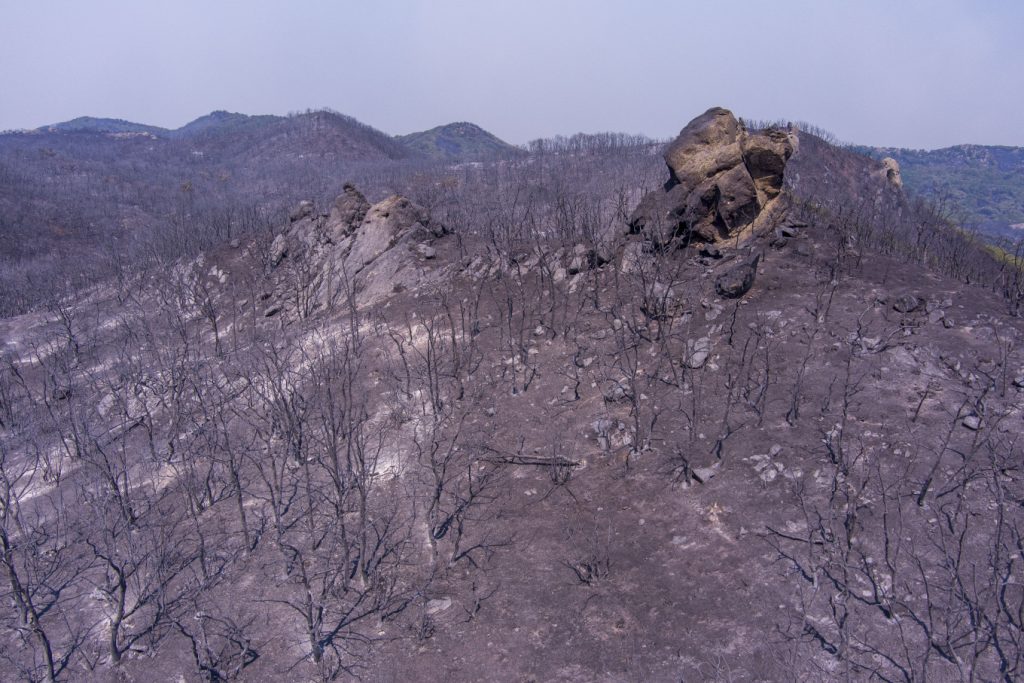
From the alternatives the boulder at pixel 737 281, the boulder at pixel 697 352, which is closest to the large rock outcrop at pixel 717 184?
the boulder at pixel 737 281

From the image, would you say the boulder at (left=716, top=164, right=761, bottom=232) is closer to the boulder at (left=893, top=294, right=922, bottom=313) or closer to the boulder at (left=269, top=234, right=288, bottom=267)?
the boulder at (left=893, top=294, right=922, bottom=313)

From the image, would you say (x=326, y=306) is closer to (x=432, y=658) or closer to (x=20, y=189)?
(x=432, y=658)

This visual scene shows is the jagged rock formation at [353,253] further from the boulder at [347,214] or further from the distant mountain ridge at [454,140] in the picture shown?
the distant mountain ridge at [454,140]

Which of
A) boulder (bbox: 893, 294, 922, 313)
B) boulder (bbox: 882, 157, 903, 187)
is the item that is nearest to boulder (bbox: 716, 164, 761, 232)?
boulder (bbox: 893, 294, 922, 313)

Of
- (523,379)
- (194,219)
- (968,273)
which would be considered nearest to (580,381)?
(523,379)

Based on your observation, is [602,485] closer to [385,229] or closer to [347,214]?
[385,229]

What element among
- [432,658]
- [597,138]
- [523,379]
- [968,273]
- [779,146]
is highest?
[597,138]
